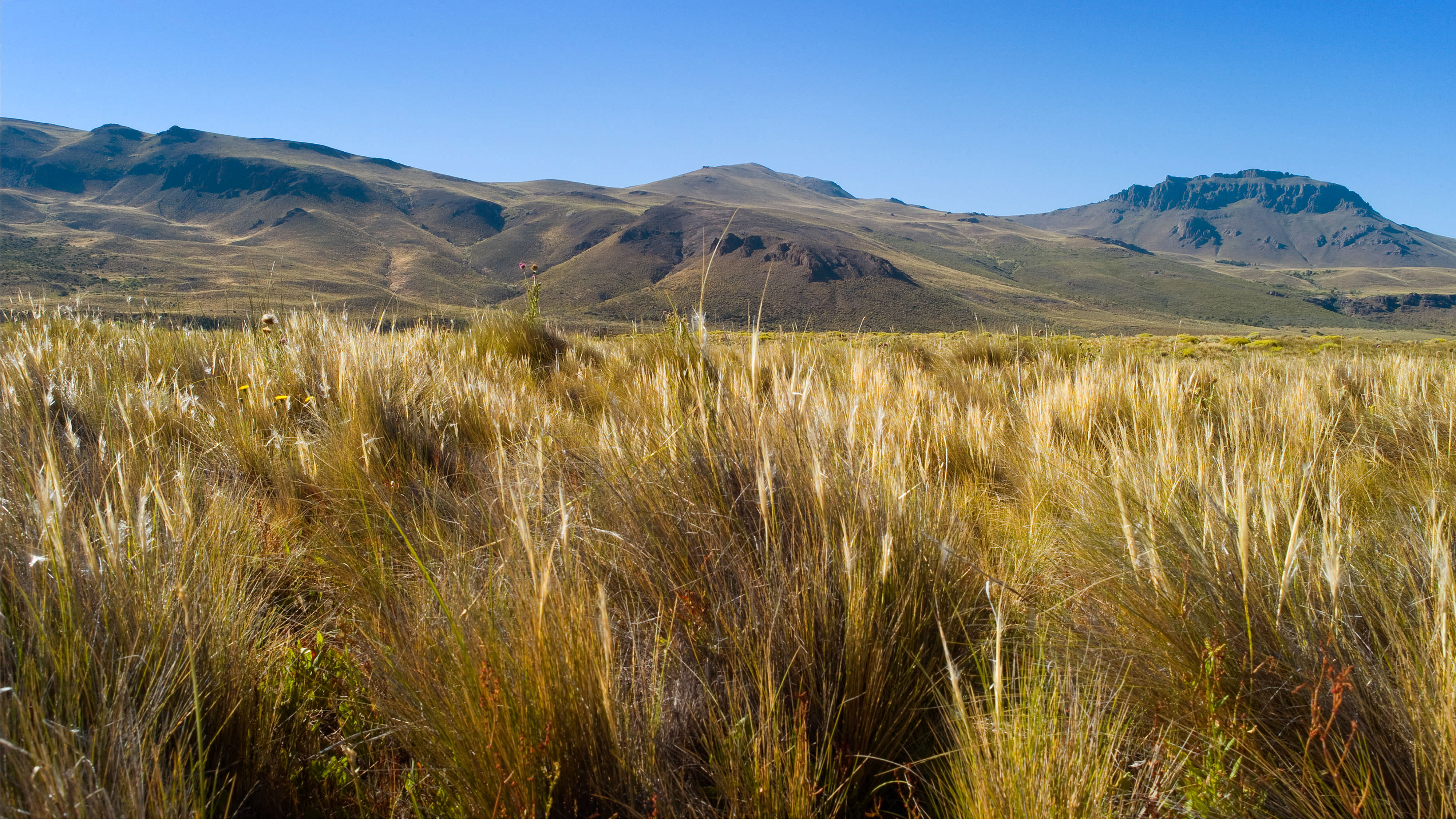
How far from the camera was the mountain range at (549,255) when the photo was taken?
7725 centimetres

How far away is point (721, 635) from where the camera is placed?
1.27 metres

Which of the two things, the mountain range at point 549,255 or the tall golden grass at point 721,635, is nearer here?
the tall golden grass at point 721,635

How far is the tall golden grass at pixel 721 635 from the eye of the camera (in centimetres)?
91

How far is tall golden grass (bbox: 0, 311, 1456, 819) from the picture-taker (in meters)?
0.91

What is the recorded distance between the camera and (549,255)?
11750cm

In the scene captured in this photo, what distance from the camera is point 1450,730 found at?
85cm

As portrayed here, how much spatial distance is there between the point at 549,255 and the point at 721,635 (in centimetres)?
12369

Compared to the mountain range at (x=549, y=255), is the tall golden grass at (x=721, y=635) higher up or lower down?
lower down

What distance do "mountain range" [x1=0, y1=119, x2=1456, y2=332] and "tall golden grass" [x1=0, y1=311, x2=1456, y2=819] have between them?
1759 inches

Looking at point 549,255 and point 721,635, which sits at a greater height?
point 549,255

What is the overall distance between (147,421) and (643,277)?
97.8 metres

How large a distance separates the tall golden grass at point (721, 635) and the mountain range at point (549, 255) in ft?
147

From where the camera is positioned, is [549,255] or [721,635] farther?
[549,255]

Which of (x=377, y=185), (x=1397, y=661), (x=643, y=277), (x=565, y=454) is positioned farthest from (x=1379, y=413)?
(x=377, y=185)
